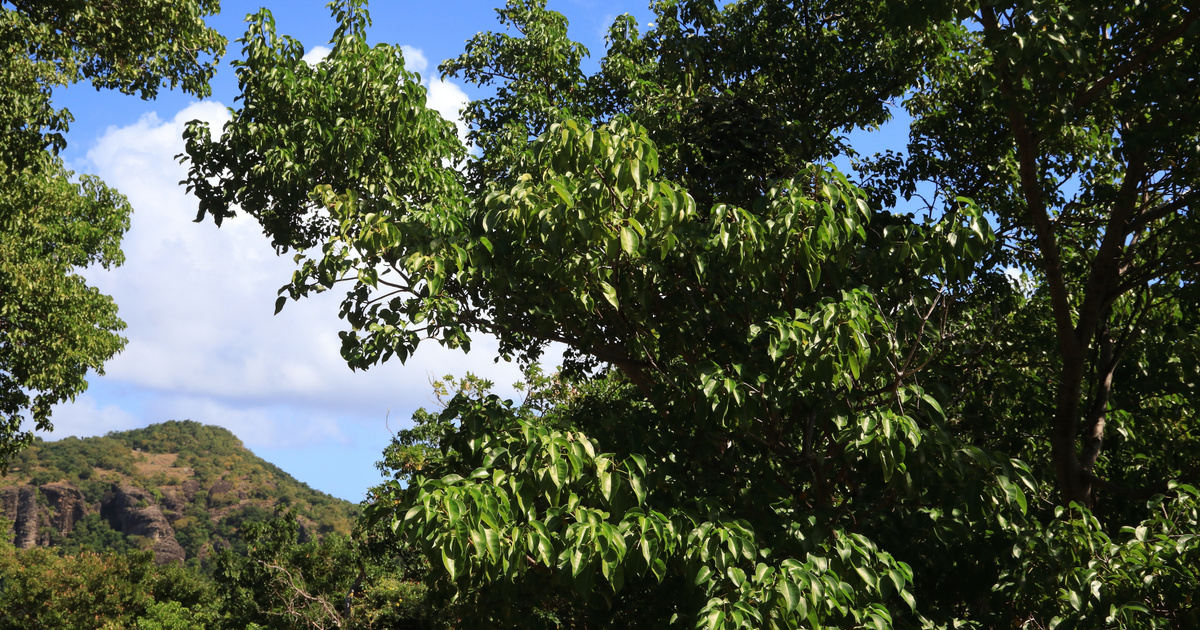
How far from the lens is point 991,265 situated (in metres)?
6.59

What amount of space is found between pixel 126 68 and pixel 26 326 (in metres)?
7.14

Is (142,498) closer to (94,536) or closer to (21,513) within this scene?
(94,536)

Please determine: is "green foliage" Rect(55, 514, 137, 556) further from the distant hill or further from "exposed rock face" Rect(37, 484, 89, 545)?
"exposed rock face" Rect(37, 484, 89, 545)

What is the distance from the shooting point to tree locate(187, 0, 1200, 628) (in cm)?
388

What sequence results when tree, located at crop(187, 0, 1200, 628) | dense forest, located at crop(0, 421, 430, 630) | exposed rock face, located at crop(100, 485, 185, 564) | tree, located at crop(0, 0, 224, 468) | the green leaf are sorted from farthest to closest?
exposed rock face, located at crop(100, 485, 185, 564)
dense forest, located at crop(0, 421, 430, 630)
tree, located at crop(0, 0, 224, 468)
the green leaf
tree, located at crop(187, 0, 1200, 628)

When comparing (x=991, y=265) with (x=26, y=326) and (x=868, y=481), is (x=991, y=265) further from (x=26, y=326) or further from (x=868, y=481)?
(x=26, y=326)

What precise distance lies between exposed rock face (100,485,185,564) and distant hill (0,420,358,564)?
0.10 meters

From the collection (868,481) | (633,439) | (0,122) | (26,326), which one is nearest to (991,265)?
(868,481)

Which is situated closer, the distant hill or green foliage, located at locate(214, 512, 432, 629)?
green foliage, located at locate(214, 512, 432, 629)

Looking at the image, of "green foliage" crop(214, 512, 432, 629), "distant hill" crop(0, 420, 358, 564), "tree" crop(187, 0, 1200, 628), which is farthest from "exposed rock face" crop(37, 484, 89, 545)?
"tree" crop(187, 0, 1200, 628)

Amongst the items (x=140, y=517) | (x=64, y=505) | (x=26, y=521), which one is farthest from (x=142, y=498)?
(x=26, y=521)

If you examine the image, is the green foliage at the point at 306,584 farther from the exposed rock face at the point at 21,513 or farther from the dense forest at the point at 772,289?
the exposed rock face at the point at 21,513

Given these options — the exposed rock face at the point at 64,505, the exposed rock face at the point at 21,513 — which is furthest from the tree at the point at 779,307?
the exposed rock face at the point at 64,505

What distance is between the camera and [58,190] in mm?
15344
